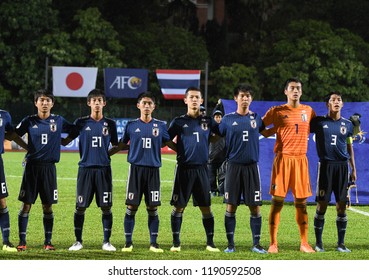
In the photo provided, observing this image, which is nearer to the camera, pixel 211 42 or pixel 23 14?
pixel 23 14

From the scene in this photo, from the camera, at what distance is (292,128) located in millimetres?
12531

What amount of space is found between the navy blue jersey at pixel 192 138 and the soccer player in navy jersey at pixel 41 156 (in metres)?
1.41

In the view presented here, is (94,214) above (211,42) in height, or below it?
below

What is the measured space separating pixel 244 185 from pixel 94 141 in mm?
1827

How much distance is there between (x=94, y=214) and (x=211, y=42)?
3599cm

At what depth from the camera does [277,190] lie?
41.0 feet

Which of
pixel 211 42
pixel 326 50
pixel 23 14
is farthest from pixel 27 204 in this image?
pixel 211 42

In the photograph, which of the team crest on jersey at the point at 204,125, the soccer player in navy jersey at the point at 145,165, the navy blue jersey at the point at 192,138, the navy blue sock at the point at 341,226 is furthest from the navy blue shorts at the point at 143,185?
the navy blue sock at the point at 341,226

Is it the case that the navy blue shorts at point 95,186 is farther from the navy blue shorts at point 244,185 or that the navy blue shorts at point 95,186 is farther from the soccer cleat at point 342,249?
the soccer cleat at point 342,249

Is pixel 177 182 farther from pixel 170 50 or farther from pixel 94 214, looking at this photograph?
pixel 170 50

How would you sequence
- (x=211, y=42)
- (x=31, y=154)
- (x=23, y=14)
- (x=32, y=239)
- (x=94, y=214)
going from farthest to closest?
(x=211, y=42) < (x=23, y=14) < (x=94, y=214) < (x=32, y=239) < (x=31, y=154)

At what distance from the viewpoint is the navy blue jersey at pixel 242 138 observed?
40.7 feet

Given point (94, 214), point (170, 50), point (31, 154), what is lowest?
point (94, 214)

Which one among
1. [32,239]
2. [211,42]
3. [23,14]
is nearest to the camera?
[32,239]
